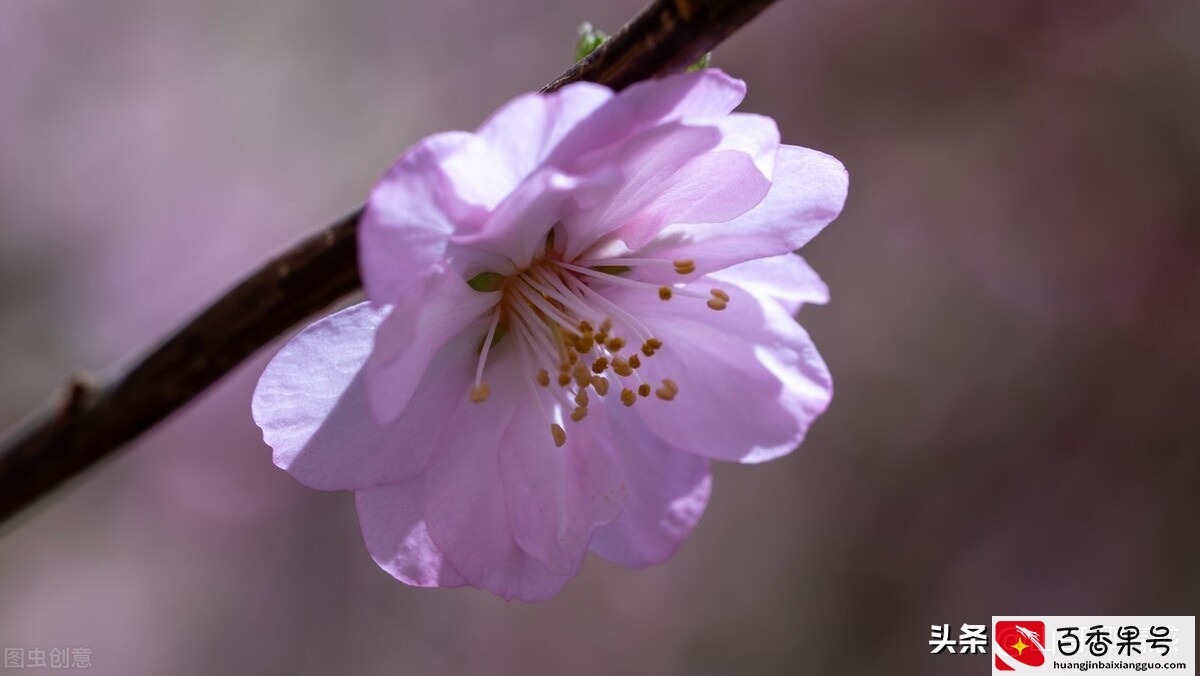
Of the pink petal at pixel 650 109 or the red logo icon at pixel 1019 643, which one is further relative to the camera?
the red logo icon at pixel 1019 643

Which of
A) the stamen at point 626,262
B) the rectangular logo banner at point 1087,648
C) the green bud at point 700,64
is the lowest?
the rectangular logo banner at point 1087,648

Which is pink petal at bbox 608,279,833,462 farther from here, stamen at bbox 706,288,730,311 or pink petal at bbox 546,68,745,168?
pink petal at bbox 546,68,745,168

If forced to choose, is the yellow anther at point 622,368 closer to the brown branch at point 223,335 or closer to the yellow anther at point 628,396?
the yellow anther at point 628,396

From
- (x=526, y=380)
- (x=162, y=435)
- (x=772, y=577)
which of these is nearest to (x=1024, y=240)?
(x=772, y=577)

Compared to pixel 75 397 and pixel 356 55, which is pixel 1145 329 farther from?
pixel 75 397

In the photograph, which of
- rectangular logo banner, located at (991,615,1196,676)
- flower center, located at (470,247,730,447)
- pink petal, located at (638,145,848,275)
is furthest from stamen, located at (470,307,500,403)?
rectangular logo banner, located at (991,615,1196,676)

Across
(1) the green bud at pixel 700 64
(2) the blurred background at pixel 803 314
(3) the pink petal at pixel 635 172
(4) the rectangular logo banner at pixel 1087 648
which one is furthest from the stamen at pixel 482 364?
(2) the blurred background at pixel 803 314
